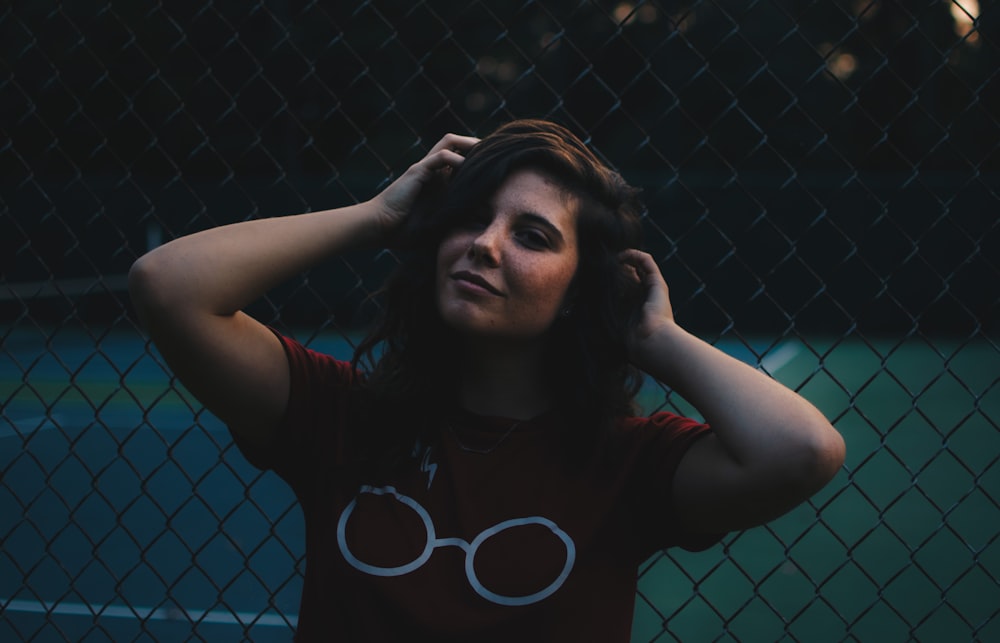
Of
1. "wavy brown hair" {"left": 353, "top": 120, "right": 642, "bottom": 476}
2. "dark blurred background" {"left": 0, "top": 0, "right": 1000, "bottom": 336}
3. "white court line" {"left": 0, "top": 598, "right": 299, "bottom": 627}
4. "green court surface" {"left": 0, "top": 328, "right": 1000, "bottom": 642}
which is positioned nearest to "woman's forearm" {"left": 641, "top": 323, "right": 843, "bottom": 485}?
"wavy brown hair" {"left": 353, "top": 120, "right": 642, "bottom": 476}

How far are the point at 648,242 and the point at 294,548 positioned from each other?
7503 millimetres

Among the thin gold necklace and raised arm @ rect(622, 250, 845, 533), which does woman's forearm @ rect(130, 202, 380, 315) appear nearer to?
the thin gold necklace

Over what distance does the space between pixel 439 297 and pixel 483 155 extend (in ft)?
0.88

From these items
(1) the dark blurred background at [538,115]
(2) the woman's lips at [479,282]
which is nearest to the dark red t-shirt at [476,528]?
(2) the woman's lips at [479,282]

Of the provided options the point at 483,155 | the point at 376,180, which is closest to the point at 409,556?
the point at 483,155

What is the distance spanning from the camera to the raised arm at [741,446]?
134cm

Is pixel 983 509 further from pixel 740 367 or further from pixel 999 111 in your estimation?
pixel 999 111

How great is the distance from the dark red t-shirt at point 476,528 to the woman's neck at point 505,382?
0.04m

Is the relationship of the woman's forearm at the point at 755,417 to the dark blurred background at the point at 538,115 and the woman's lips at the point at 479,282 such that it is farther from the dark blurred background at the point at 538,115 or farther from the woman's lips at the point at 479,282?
the dark blurred background at the point at 538,115

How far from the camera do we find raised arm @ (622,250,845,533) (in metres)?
1.34

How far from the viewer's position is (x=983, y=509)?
469 cm

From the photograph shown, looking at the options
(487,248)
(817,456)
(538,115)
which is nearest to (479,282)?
(487,248)

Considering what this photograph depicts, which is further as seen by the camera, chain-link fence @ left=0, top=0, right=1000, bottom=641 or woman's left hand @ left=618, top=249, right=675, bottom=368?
chain-link fence @ left=0, top=0, right=1000, bottom=641

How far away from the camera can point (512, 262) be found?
143 cm
